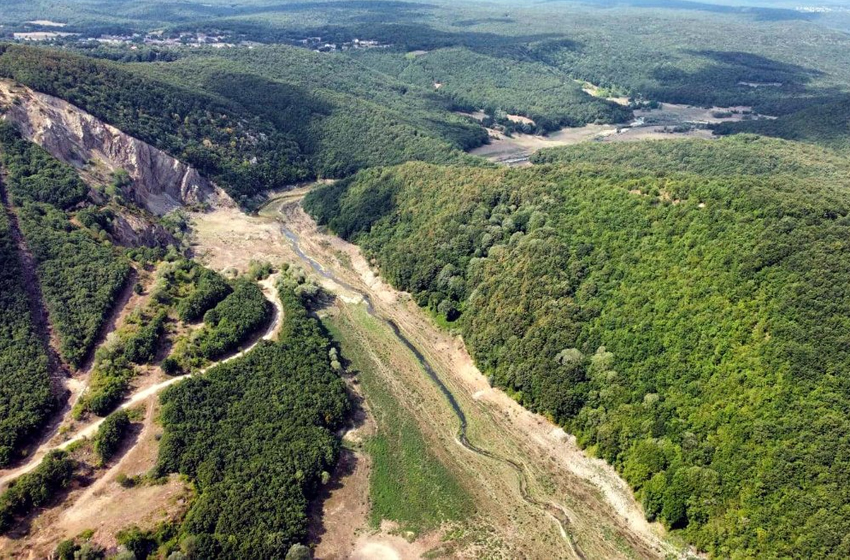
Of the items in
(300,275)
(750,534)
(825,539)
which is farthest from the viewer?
(300,275)

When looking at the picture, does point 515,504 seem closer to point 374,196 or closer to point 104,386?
point 104,386

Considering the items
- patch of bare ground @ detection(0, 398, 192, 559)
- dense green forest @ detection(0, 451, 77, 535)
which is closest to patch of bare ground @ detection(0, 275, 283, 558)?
patch of bare ground @ detection(0, 398, 192, 559)

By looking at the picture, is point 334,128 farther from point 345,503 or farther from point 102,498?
point 102,498

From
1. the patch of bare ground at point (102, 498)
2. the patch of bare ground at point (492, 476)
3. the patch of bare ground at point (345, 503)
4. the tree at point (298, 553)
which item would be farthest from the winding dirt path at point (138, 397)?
the tree at point (298, 553)

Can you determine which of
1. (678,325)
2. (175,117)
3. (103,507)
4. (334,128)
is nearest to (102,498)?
(103,507)

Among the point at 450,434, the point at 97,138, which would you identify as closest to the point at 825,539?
the point at 450,434

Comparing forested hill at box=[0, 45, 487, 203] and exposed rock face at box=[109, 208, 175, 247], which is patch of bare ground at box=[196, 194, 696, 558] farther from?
forested hill at box=[0, 45, 487, 203]

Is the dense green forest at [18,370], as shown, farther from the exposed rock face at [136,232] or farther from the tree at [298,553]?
the tree at [298,553]
